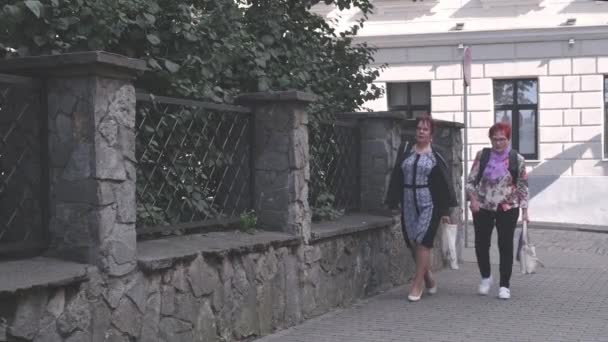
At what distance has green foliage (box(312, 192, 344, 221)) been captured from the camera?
877cm

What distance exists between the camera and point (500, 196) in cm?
888

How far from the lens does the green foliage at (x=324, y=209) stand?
28.8 feet

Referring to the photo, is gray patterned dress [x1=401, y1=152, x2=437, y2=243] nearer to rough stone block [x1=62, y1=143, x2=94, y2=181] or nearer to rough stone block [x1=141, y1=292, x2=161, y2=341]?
rough stone block [x1=141, y1=292, x2=161, y2=341]

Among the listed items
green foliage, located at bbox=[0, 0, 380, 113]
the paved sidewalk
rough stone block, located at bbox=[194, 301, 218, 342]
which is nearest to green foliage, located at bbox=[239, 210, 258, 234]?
the paved sidewalk

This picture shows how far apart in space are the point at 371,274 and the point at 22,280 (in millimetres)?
5134

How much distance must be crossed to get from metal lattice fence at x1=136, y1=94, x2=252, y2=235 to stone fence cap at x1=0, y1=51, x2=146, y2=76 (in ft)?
2.79

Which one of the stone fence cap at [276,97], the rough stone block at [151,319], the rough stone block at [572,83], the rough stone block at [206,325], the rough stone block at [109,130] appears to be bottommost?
the rough stone block at [206,325]

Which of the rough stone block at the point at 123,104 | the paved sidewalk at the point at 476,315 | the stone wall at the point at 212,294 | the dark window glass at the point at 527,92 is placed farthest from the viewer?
the dark window glass at the point at 527,92

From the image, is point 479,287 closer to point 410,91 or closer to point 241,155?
point 241,155

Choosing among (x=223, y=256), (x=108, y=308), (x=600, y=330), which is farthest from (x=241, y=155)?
(x=600, y=330)

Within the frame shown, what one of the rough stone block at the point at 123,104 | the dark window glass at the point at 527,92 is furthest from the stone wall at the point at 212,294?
the dark window glass at the point at 527,92

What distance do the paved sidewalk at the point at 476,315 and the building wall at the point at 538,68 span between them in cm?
881

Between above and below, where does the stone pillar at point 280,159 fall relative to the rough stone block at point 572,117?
below

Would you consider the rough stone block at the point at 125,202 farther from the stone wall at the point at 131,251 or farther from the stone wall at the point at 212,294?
the stone wall at the point at 212,294
